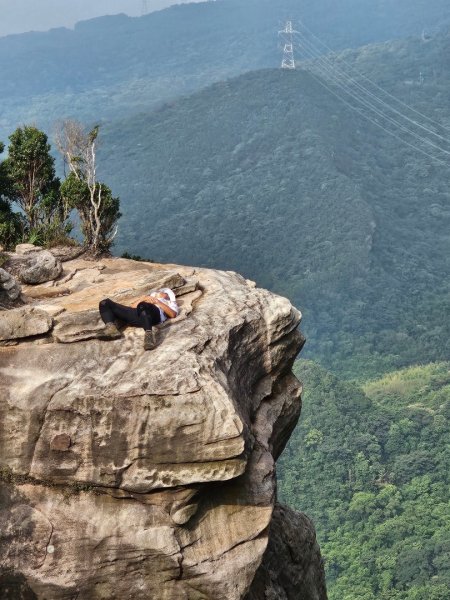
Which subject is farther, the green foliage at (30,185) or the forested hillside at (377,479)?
the forested hillside at (377,479)

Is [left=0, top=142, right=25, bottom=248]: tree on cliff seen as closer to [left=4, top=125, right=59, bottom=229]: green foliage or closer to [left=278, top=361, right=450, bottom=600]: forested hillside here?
[left=4, top=125, right=59, bottom=229]: green foliage

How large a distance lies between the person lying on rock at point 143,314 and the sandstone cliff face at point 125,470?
23 centimetres

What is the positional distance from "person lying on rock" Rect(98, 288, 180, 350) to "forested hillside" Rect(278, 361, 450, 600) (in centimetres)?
6169

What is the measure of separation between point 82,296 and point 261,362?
4310 millimetres

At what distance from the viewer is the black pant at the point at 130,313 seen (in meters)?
17.4

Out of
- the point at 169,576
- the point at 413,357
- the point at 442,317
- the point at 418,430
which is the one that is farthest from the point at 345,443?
the point at 169,576

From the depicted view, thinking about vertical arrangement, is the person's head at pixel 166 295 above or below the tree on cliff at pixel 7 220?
above

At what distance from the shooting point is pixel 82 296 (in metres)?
20.5

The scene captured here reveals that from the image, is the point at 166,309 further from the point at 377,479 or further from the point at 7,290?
the point at 377,479

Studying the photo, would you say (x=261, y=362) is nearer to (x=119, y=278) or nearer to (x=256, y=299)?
(x=256, y=299)

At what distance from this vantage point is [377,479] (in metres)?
103

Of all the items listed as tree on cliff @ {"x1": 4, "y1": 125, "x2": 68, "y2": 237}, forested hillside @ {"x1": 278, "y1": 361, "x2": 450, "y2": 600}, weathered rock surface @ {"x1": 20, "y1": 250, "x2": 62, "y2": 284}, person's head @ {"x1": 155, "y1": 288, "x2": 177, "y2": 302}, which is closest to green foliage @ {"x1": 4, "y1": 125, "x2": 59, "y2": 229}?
tree on cliff @ {"x1": 4, "y1": 125, "x2": 68, "y2": 237}

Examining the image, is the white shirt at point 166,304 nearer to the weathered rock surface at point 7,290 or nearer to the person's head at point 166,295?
the person's head at point 166,295

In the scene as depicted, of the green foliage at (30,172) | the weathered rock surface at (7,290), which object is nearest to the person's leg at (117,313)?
the weathered rock surface at (7,290)
